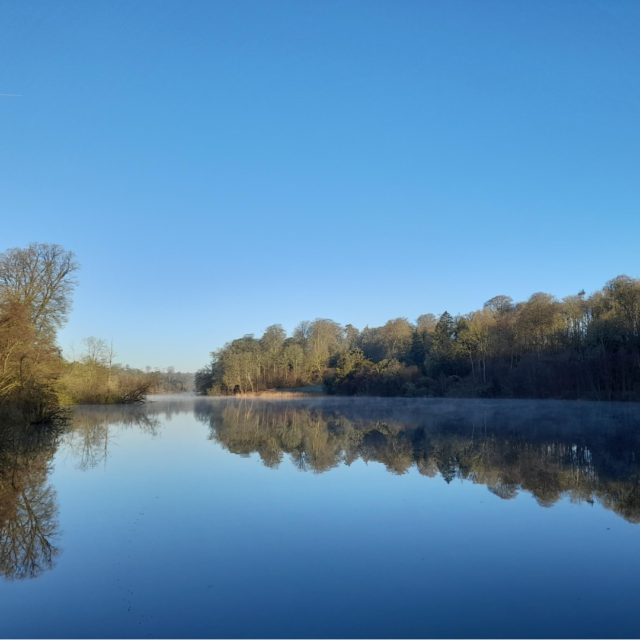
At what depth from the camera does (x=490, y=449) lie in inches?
470

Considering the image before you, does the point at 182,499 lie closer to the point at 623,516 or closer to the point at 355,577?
the point at 355,577

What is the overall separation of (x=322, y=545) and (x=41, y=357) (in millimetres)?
13463

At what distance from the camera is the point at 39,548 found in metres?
5.06

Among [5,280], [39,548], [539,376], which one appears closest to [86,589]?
[39,548]

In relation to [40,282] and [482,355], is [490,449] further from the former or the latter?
[482,355]

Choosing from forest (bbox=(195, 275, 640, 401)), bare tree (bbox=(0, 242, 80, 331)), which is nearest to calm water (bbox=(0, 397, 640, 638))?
bare tree (bbox=(0, 242, 80, 331))

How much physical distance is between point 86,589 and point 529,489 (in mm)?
6172

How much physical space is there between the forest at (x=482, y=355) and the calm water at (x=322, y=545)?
24.3 metres

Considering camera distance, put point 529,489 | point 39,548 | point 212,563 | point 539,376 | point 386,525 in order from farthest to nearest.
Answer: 1. point 539,376
2. point 529,489
3. point 386,525
4. point 39,548
5. point 212,563

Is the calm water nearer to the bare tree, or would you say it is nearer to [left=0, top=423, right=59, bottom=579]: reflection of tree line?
[left=0, top=423, right=59, bottom=579]: reflection of tree line

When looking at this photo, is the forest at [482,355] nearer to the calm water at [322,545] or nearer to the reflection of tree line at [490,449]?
the reflection of tree line at [490,449]

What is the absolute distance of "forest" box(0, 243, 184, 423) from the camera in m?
14.1

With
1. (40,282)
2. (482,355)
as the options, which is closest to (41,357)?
(40,282)

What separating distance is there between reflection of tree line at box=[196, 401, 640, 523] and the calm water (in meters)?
0.08
